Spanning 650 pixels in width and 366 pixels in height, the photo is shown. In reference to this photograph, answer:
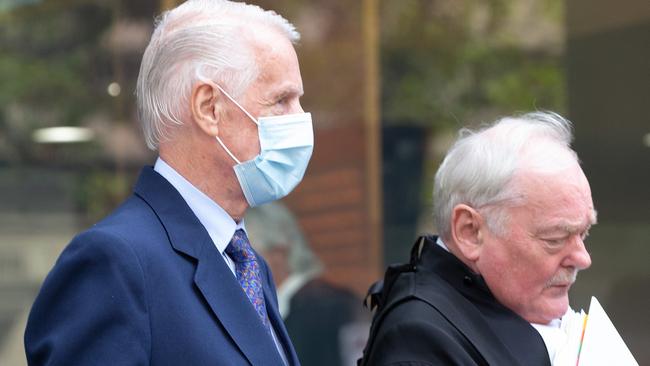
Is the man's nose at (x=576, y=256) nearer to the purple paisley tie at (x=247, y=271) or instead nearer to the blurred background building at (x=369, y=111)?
the purple paisley tie at (x=247, y=271)

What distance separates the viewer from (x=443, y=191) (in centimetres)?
247

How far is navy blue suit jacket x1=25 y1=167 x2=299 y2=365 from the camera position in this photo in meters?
1.89

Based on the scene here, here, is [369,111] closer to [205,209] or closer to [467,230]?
[467,230]

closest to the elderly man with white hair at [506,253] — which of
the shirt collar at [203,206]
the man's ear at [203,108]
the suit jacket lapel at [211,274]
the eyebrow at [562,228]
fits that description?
the eyebrow at [562,228]

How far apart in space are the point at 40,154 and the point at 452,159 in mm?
3157

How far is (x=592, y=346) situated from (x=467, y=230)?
36 centimetres

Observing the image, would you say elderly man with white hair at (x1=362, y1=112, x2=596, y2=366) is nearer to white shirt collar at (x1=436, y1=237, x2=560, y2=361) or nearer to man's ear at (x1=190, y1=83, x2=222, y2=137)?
white shirt collar at (x1=436, y1=237, x2=560, y2=361)

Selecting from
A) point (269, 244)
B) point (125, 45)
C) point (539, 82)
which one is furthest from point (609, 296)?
point (125, 45)

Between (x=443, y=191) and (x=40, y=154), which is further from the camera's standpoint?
(x=40, y=154)

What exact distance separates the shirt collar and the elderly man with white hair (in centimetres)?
39

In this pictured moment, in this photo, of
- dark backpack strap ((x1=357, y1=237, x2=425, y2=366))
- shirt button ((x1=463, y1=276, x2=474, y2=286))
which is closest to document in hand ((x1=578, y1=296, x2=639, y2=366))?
shirt button ((x1=463, y1=276, x2=474, y2=286))

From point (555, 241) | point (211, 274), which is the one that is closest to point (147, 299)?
point (211, 274)

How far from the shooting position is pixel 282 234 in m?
5.21

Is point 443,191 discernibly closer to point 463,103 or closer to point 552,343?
point 552,343
